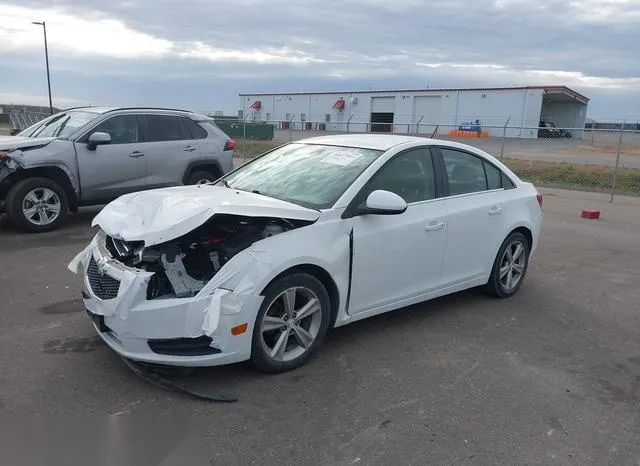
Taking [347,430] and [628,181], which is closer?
[347,430]

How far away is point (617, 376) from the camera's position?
4.24 metres

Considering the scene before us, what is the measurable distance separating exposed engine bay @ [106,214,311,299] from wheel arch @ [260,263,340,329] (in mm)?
283

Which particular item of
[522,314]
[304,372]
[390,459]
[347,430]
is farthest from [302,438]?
[522,314]

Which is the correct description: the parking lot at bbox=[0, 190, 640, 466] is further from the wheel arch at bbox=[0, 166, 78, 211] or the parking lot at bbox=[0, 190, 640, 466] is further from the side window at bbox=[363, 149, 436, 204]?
the wheel arch at bbox=[0, 166, 78, 211]

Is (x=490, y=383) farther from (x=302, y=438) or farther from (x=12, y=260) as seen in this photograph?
(x=12, y=260)

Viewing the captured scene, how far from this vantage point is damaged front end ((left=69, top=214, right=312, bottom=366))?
3516 mm

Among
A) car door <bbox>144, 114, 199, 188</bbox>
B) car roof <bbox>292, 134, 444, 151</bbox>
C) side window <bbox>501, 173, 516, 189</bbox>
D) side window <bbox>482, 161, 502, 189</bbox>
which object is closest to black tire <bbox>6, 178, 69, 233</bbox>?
car door <bbox>144, 114, 199, 188</bbox>

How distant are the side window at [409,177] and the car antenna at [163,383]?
1.88 m

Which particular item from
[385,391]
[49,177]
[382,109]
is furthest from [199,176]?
[382,109]

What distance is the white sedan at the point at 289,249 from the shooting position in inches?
141

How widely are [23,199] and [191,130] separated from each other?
2.89m

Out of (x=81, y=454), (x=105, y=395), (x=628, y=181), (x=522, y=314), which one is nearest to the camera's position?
(x=81, y=454)

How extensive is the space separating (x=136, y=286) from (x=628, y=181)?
18.9 metres

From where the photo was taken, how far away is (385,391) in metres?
3.83
